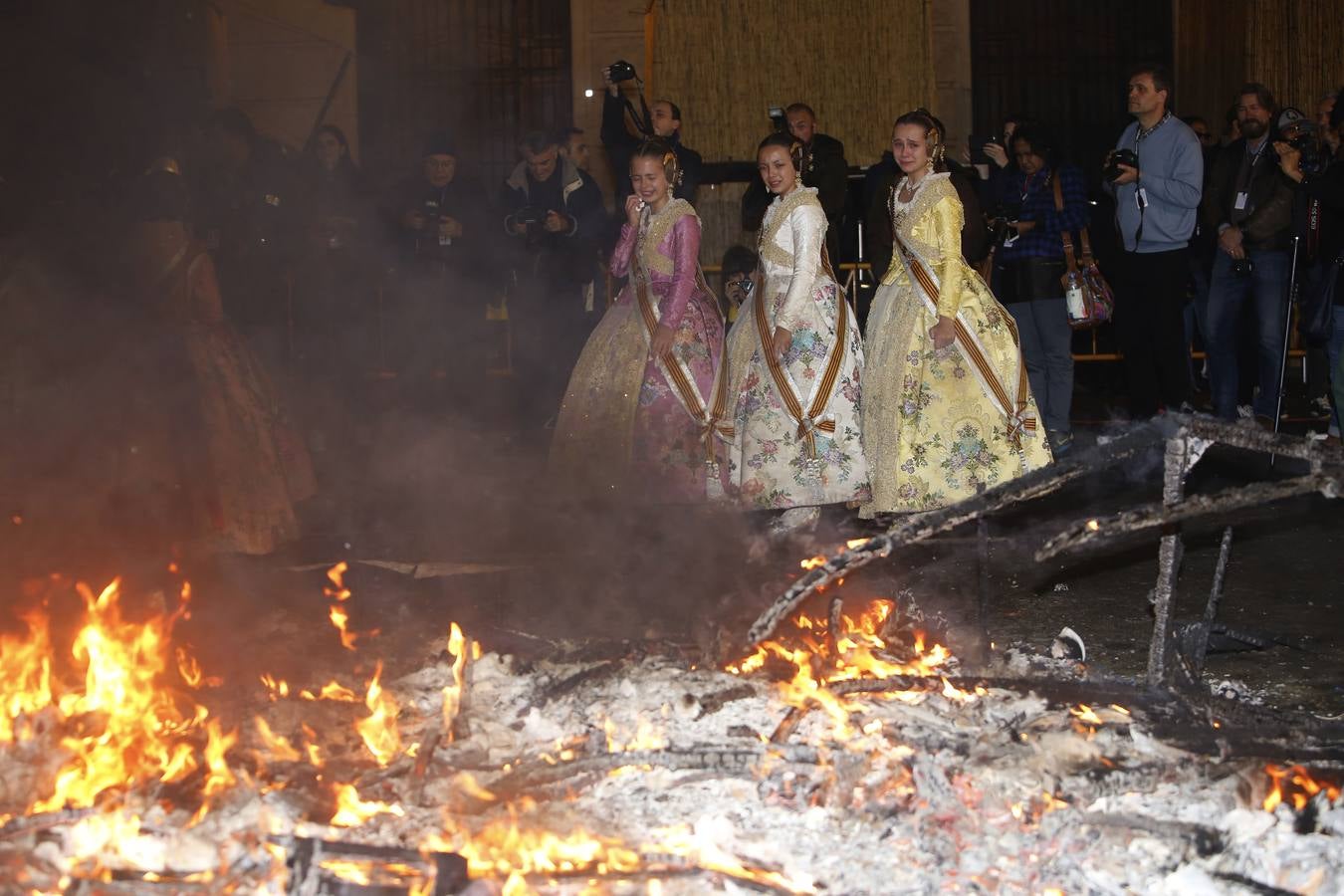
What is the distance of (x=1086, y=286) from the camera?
300 inches

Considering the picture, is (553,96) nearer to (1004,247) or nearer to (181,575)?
(1004,247)

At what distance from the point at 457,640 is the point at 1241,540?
3788mm

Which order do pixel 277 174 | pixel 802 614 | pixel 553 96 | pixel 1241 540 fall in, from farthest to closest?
pixel 553 96 → pixel 277 174 → pixel 1241 540 → pixel 802 614

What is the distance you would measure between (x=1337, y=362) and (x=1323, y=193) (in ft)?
2.97

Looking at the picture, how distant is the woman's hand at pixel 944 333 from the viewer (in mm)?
6012

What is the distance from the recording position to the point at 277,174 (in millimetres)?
9109

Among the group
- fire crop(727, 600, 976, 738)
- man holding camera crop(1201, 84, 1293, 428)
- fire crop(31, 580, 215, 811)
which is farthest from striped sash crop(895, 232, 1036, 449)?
fire crop(31, 580, 215, 811)

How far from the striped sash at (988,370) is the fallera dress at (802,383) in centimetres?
41

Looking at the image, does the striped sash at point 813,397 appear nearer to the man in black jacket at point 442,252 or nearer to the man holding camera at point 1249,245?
the man holding camera at point 1249,245

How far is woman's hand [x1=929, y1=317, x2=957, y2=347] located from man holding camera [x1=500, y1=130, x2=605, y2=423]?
11.9ft

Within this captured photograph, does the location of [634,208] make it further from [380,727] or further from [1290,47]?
[1290,47]

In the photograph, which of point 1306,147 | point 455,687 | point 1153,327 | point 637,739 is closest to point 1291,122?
point 1306,147

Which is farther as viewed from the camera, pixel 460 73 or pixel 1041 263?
pixel 460 73

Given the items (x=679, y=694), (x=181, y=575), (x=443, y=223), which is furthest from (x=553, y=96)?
(x=679, y=694)
